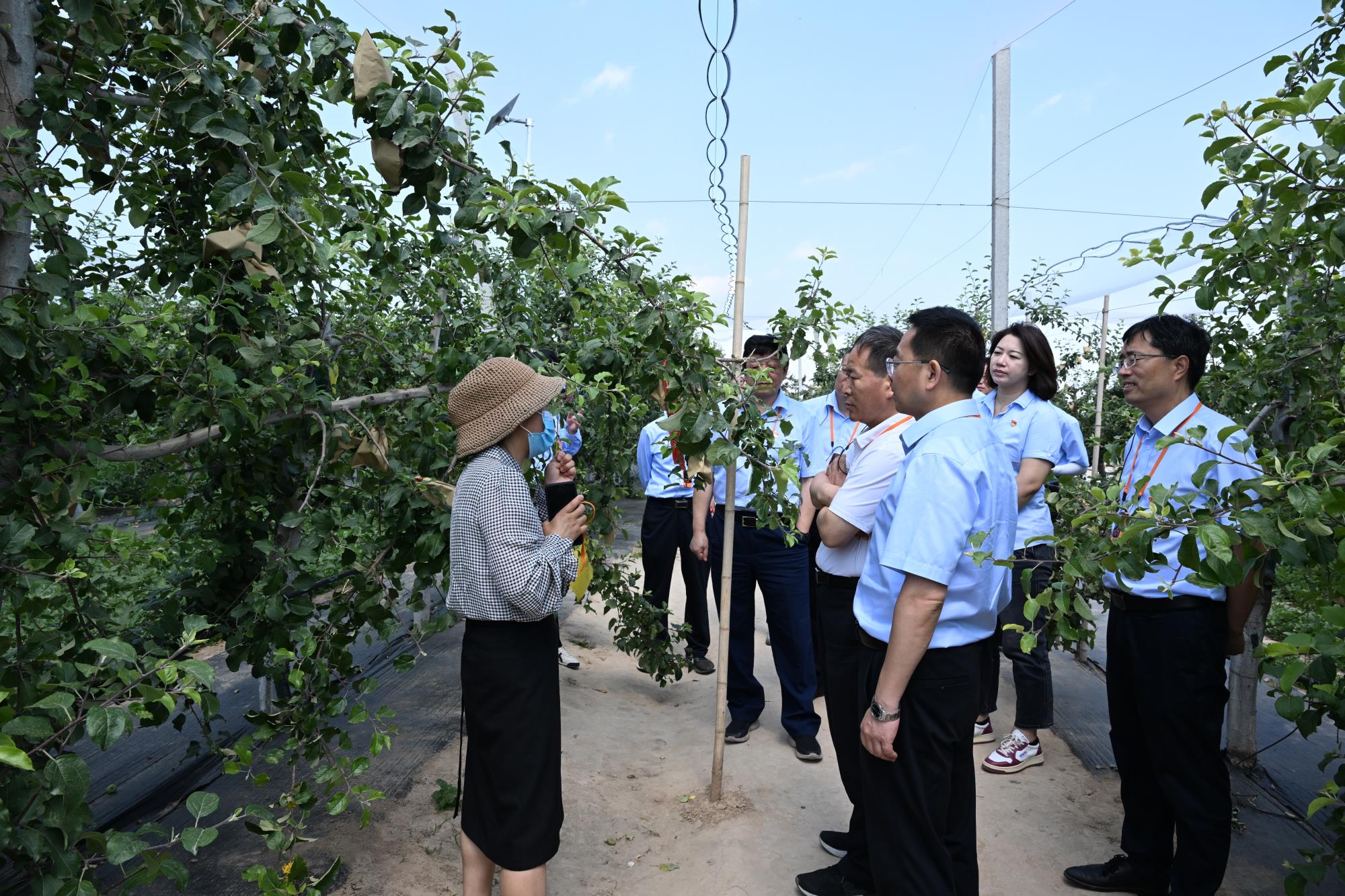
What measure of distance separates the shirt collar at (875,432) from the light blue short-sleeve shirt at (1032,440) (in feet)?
3.39

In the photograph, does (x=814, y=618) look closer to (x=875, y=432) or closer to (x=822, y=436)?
(x=822, y=436)

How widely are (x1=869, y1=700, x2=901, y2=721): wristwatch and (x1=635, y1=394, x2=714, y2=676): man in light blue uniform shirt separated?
317cm

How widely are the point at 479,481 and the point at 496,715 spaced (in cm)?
67

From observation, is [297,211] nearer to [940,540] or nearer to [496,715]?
[496,715]

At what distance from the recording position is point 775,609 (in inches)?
171

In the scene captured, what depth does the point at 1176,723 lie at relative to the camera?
2.59 m

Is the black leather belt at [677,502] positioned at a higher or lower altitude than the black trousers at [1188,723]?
higher

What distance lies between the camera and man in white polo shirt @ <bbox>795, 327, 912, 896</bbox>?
2877 millimetres

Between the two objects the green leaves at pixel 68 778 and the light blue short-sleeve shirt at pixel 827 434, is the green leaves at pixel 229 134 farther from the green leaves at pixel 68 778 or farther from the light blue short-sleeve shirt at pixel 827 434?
the light blue short-sleeve shirt at pixel 827 434

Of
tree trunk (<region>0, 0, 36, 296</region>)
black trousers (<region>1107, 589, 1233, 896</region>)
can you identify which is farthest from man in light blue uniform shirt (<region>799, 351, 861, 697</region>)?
tree trunk (<region>0, 0, 36, 296</region>)

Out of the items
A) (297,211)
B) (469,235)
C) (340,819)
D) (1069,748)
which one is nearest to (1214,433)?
(1069,748)

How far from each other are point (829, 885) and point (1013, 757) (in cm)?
150

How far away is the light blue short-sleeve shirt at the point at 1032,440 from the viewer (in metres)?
3.88

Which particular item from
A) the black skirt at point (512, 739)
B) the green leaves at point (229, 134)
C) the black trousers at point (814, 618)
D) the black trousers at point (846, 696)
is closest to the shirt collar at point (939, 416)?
the black trousers at point (846, 696)
